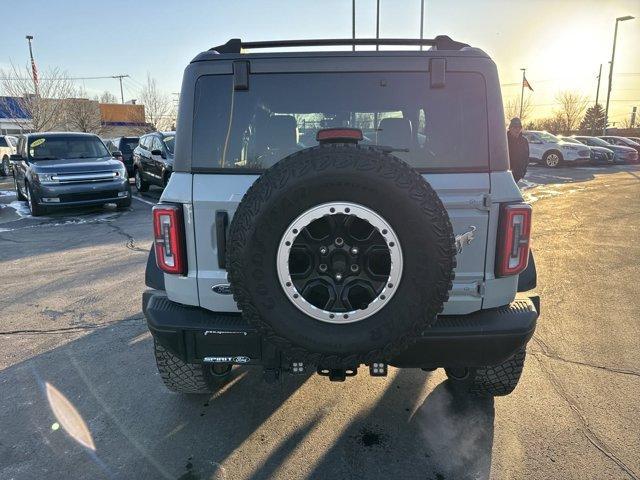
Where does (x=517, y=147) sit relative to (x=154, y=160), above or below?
above

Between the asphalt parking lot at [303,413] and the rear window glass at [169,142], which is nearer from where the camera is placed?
the asphalt parking lot at [303,413]

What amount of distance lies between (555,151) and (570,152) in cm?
63

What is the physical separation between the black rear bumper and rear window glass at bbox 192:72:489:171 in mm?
804

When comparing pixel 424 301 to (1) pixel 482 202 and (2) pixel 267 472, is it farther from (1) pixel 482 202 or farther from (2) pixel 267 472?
(2) pixel 267 472

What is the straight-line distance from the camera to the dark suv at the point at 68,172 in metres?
9.45

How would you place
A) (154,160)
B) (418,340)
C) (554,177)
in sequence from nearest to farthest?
(418,340)
(154,160)
(554,177)

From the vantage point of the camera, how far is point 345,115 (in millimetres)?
2408

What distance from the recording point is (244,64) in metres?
2.33

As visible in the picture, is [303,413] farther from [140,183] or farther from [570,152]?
[570,152]

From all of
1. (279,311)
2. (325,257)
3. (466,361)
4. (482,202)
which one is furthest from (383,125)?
(466,361)

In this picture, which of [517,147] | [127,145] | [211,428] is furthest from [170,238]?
[127,145]

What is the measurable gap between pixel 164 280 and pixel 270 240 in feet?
3.06

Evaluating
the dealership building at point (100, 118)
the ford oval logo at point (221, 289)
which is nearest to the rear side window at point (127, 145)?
the dealership building at point (100, 118)

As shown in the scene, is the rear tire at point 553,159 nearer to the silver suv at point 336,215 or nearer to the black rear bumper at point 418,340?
the silver suv at point 336,215
